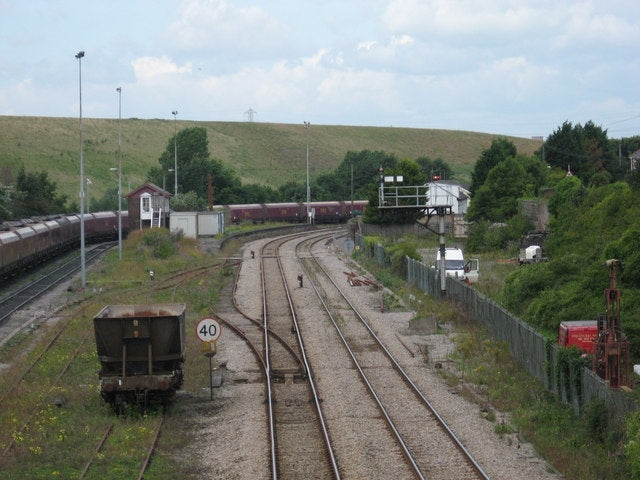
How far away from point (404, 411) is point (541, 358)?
390 cm

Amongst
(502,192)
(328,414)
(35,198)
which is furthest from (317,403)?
(35,198)

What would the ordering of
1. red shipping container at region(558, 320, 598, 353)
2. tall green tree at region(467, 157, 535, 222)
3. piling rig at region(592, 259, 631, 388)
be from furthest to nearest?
tall green tree at region(467, 157, 535, 222)
red shipping container at region(558, 320, 598, 353)
piling rig at region(592, 259, 631, 388)

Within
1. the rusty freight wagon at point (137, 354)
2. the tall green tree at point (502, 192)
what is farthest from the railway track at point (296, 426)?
the tall green tree at point (502, 192)

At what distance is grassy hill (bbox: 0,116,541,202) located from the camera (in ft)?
450

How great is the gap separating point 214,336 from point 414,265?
23000mm

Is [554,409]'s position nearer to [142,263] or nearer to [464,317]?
[464,317]

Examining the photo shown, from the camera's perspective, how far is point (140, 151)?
527 ft

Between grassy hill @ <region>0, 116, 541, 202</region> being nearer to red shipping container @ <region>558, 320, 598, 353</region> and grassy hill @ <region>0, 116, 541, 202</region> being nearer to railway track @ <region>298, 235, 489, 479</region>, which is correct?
railway track @ <region>298, 235, 489, 479</region>

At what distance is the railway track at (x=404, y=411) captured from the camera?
15.2 meters

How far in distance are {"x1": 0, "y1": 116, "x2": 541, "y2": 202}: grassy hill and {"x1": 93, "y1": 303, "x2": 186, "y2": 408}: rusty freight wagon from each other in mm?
94384

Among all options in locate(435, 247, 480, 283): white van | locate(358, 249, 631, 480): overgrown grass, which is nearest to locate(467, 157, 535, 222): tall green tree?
locate(435, 247, 480, 283): white van

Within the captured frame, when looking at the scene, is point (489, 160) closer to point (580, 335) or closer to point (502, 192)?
point (502, 192)

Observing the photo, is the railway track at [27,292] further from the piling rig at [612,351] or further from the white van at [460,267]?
the piling rig at [612,351]

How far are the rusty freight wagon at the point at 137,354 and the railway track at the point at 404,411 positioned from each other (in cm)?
444
